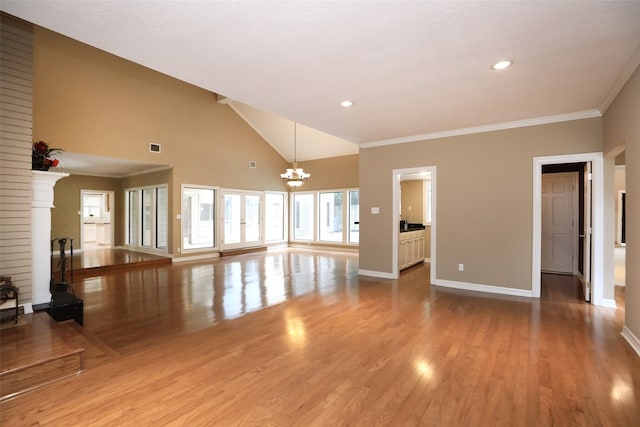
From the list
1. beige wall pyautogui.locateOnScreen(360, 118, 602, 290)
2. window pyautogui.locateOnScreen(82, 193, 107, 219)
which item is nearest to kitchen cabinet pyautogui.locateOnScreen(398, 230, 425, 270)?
beige wall pyautogui.locateOnScreen(360, 118, 602, 290)

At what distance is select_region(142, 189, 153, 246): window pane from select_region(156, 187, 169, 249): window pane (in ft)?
1.16

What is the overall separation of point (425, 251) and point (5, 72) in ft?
26.3

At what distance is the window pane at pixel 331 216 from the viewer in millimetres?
10414

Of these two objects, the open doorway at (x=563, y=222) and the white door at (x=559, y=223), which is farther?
the white door at (x=559, y=223)

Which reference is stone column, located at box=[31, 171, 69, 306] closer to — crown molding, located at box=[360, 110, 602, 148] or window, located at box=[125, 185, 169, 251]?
window, located at box=[125, 185, 169, 251]

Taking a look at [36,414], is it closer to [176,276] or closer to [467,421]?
[467,421]

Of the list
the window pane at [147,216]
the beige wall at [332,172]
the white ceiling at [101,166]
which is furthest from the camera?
the beige wall at [332,172]

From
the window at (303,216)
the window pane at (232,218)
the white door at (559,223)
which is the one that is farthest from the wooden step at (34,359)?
the window at (303,216)

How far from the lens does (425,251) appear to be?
7973 millimetres

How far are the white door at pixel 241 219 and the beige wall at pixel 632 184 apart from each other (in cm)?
863

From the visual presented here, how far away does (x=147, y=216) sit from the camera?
364 inches

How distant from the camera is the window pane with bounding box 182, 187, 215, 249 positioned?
338 inches

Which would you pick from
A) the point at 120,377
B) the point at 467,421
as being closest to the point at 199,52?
the point at 120,377

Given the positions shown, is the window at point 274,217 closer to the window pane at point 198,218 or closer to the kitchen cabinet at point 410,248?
the window pane at point 198,218
